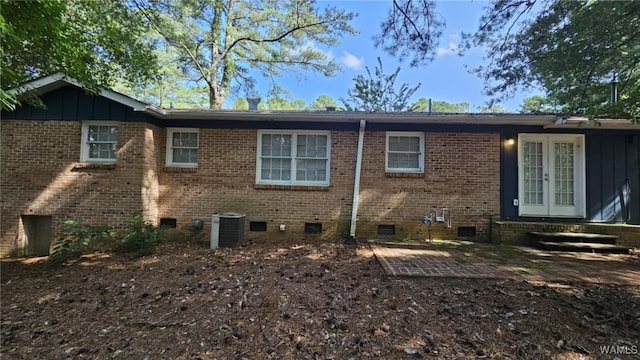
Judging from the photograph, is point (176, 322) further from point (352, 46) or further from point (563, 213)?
point (352, 46)

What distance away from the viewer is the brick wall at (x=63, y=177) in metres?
7.03

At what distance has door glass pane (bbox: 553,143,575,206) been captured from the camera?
7324 mm

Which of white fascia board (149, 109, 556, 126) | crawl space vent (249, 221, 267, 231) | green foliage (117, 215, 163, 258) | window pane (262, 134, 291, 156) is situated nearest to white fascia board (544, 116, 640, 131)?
white fascia board (149, 109, 556, 126)

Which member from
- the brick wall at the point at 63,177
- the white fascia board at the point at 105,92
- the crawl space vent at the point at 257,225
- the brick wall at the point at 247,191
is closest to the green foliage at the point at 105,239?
the brick wall at the point at 63,177

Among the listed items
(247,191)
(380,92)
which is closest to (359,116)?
(247,191)

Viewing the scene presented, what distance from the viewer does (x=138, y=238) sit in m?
6.40

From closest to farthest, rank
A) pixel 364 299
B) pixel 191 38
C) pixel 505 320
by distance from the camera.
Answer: pixel 505 320 → pixel 364 299 → pixel 191 38

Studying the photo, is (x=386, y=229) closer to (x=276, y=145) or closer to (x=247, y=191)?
(x=276, y=145)

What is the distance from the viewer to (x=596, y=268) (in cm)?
498

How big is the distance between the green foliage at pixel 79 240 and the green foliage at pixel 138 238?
0.31m

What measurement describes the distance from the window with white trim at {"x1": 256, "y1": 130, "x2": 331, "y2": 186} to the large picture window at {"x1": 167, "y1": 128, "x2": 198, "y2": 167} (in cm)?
164

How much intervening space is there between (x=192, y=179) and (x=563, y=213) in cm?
889

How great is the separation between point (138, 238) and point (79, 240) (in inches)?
47.4

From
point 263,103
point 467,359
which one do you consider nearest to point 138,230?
point 467,359
